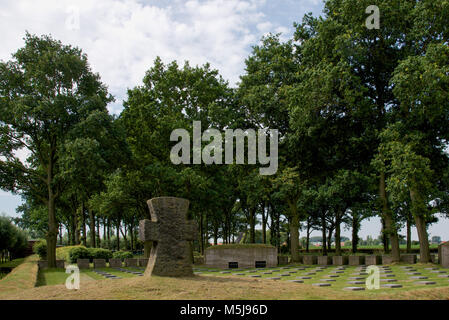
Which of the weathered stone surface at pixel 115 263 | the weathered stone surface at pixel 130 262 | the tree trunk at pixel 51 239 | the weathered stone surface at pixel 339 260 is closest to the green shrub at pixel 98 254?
the weathered stone surface at pixel 115 263

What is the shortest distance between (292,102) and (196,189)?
928cm

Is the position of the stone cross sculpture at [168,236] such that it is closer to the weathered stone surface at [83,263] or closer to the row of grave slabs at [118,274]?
the row of grave slabs at [118,274]

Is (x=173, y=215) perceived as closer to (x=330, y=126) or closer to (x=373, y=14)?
(x=330, y=126)

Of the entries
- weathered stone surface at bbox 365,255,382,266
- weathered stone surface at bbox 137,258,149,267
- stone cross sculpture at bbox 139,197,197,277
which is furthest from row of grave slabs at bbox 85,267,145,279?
weathered stone surface at bbox 365,255,382,266

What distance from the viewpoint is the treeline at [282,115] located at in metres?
21.0

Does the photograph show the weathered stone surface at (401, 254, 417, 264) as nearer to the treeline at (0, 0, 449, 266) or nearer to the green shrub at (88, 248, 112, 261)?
the treeline at (0, 0, 449, 266)

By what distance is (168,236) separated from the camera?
11047 mm

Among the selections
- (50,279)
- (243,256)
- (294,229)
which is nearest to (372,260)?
(294,229)

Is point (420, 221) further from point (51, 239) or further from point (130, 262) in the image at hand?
point (51, 239)

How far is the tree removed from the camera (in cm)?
2406

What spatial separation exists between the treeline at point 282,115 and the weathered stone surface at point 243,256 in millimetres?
3556

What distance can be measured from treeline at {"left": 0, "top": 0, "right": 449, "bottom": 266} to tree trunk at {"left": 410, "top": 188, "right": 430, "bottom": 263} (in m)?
0.07

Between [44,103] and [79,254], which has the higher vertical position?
[44,103]

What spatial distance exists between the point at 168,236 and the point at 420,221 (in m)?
17.1
